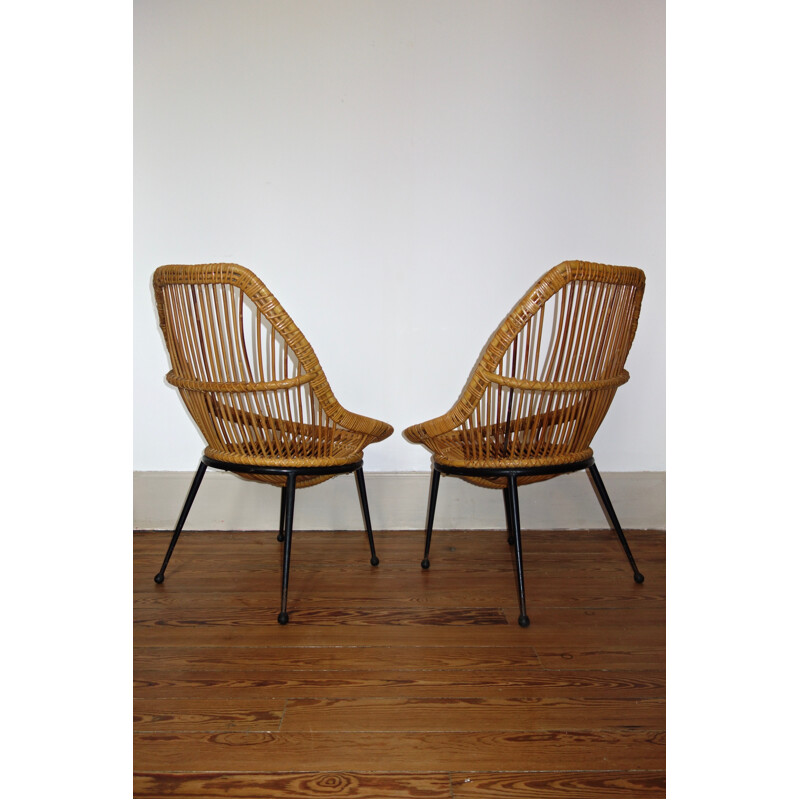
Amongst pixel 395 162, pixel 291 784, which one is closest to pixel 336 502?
pixel 395 162

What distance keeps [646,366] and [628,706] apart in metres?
1.61

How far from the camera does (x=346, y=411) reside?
72.7 inches

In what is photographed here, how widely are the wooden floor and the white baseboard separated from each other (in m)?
0.27

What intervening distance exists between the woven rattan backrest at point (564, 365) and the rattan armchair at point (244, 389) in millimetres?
369

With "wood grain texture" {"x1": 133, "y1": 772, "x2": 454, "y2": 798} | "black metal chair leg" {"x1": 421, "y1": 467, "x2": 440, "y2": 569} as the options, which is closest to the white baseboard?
"black metal chair leg" {"x1": 421, "y1": 467, "x2": 440, "y2": 569}

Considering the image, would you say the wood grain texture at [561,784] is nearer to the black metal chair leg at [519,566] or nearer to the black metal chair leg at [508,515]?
the black metal chair leg at [519,566]

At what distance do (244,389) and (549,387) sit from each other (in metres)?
0.79

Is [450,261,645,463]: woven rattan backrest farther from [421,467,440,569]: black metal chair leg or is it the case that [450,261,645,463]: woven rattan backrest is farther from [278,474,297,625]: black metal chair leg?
[278,474,297,625]: black metal chair leg

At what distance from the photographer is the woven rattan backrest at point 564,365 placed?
165cm

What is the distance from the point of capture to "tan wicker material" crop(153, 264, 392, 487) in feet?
5.56

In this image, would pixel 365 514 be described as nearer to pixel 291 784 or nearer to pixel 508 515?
pixel 508 515

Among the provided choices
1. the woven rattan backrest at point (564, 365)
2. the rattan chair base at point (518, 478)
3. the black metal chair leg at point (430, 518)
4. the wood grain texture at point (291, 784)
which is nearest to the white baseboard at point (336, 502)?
the black metal chair leg at point (430, 518)

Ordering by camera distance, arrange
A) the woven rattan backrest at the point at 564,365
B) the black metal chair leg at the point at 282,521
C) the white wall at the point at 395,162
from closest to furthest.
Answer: the woven rattan backrest at the point at 564,365
the black metal chair leg at the point at 282,521
the white wall at the point at 395,162
